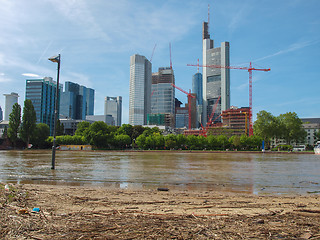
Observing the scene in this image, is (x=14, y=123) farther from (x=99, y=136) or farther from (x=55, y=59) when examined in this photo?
(x=55, y=59)

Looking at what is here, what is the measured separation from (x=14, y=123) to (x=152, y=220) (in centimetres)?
11864

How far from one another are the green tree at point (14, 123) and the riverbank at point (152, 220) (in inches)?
4453

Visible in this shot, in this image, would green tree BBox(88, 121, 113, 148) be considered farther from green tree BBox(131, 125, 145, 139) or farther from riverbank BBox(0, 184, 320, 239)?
riverbank BBox(0, 184, 320, 239)

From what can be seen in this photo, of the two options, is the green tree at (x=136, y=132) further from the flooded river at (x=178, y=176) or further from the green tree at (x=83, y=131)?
the flooded river at (x=178, y=176)

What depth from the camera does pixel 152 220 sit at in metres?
5.44

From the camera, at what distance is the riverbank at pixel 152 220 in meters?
4.57

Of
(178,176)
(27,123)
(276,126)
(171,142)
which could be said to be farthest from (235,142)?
(178,176)

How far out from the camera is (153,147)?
126m

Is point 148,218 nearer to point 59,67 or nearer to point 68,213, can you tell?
point 68,213

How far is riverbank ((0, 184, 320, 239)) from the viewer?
15.0ft

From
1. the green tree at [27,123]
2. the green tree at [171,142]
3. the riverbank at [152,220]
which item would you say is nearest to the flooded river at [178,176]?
the riverbank at [152,220]

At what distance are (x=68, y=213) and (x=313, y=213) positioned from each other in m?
6.40

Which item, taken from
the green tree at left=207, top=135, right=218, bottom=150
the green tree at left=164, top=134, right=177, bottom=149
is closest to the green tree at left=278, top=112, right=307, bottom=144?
the green tree at left=207, top=135, right=218, bottom=150

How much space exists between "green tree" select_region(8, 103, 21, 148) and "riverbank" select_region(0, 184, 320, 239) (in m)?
113
